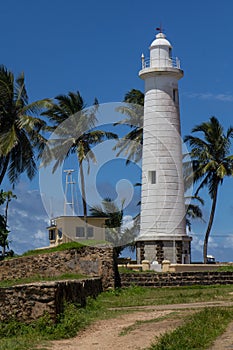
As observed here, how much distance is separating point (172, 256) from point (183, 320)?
25075 mm

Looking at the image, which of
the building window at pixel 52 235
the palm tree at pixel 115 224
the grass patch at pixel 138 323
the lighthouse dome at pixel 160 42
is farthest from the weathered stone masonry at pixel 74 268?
the palm tree at pixel 115 224

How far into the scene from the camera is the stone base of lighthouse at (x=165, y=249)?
1538 inches

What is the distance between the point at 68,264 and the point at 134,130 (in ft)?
63.2

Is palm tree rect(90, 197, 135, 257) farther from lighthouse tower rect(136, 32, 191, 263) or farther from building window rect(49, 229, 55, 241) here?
lighthouse tower rect(136, 32, 191, 263)

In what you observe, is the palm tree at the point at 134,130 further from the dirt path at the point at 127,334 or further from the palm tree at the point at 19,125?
the dirt path at the point at 127,334

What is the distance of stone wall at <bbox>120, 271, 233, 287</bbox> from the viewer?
29.7 metres

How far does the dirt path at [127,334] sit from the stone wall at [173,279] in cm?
1298

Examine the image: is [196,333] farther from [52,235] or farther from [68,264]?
[52,235]

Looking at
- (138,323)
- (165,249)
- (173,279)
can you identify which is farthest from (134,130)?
(138,323)

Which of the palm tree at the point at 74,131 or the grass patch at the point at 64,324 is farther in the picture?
the palm tree at the point at 74,131

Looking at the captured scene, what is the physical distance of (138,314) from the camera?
17.0 meters

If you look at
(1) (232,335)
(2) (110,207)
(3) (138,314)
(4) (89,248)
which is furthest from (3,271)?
(2) (110,207)

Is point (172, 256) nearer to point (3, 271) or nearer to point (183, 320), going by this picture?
point (3, 271)

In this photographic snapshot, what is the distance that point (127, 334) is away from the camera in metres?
13.3
